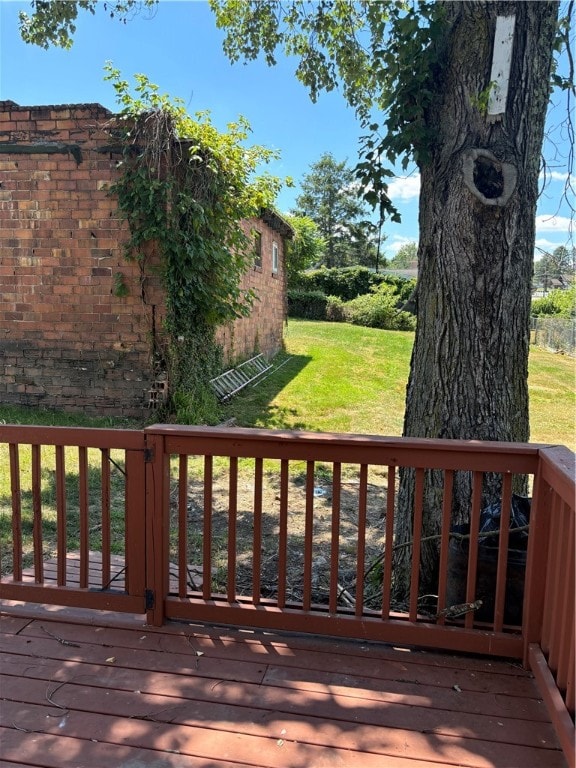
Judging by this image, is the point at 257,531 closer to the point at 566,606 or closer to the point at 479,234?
the point at 566,606

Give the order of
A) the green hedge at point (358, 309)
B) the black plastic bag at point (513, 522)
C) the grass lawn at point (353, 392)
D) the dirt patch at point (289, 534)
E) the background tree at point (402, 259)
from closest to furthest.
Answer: the black plastic bag at point (513, 522)
the dirt patch at point (289, 534)
the grass lawn at point (353, 392)
the green hedge at point (358, 309)
the background tree at point (402, 259)

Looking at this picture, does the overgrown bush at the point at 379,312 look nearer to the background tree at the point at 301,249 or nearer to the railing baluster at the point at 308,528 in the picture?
the background tree at the point at 301,249

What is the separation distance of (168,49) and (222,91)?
1.31 meters

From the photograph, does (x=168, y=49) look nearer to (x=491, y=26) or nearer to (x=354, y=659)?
(x=491, y=26)

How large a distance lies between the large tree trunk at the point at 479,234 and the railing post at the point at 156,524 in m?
1.37

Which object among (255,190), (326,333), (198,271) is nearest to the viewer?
(198,271)

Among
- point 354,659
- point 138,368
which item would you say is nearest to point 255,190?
point 138,368

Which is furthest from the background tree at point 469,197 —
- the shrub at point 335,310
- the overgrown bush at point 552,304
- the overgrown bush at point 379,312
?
the overgrown bush at point 552,304

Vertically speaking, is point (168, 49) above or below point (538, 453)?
above

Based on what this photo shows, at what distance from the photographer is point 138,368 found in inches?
273

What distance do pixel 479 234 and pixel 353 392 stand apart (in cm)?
702

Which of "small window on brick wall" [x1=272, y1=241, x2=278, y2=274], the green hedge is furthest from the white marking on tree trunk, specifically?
the green hedge

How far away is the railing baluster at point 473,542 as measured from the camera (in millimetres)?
2188

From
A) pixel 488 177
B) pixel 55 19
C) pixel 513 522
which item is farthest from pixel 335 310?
pixel 513 522
